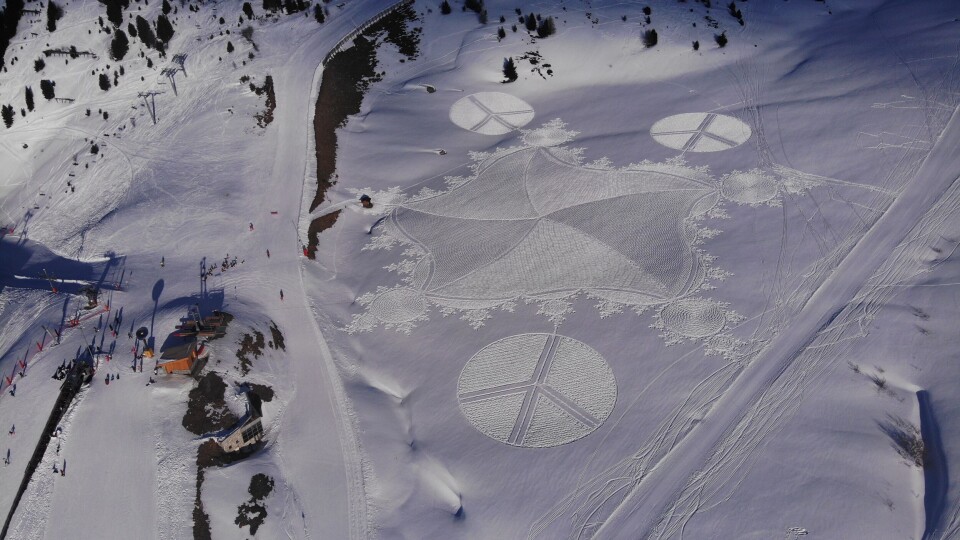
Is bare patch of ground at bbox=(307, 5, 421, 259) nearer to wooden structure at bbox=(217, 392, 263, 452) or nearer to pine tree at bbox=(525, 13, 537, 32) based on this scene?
pine tree at bbox=(525, 13, 537, 32)

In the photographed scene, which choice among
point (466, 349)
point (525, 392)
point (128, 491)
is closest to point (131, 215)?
point (128, 491)

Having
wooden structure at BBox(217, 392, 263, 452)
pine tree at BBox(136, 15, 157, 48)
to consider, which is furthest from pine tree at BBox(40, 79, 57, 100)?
wooden structure at BBox(217, 392, 263, 452)

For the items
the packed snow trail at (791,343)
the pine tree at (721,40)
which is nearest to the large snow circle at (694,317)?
the packed snow trail at (791,343)

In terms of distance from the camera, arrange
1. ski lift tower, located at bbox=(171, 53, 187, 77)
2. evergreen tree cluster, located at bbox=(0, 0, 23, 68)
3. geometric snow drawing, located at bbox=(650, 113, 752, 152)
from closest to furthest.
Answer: geometric snow drawing, located at bbox=(650, 113, 752, 152) < ski lift tower, located at bbox=(171, 53, 187, 77) < evergreen tree cluster, located at bbox=(0, 0, 23, 68)

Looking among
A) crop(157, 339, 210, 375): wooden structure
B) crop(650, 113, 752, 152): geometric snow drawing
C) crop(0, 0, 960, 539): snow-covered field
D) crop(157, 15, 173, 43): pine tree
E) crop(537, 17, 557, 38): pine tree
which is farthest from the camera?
crop(537, 17, 557, 38): pine tree

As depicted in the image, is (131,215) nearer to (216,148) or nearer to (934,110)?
(216,148)
